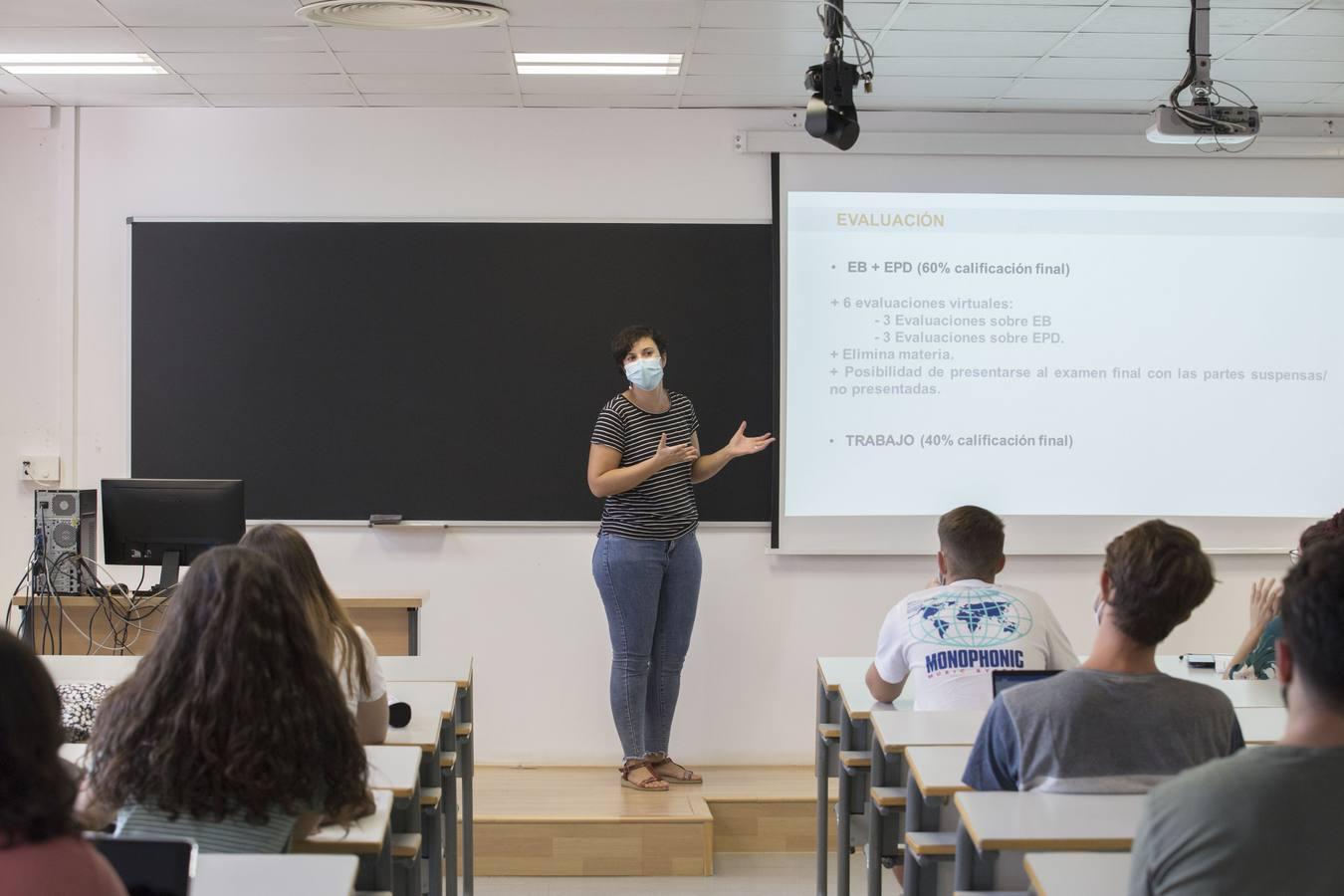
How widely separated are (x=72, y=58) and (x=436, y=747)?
3263mm

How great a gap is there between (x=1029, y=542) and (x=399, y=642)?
9.01 ft

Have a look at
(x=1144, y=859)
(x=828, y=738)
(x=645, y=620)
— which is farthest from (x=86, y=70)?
(x=1144, y=859)

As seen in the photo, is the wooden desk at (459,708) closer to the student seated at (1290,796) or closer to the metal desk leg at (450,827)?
the metal desk leg at (450,827)

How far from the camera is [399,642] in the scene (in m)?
4.71

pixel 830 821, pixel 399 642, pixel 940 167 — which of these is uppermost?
pixel 940 167

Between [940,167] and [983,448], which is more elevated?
[940,167]

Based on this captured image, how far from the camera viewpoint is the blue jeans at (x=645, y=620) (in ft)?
15.4

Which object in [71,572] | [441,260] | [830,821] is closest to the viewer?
[830,821]

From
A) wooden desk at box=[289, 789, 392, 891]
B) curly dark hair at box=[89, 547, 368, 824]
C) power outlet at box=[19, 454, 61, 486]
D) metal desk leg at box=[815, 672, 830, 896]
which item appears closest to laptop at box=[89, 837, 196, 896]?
curly dark hair at box=[89, 547, 368, 824]

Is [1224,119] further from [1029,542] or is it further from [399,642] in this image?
[399,642]

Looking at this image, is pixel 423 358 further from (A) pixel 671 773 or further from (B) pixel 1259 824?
(B) pixel 1259 824

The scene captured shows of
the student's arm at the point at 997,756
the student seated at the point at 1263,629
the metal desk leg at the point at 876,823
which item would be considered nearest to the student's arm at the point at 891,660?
the metal desk leg at the point at 876,823

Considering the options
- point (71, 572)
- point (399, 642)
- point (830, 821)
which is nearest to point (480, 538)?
point (399, 642)

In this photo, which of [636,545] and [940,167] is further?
[940,167]
